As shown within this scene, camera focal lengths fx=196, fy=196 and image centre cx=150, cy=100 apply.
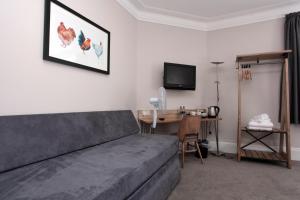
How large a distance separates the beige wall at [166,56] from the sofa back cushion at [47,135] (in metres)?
1.49

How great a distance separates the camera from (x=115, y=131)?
2383 millimetres

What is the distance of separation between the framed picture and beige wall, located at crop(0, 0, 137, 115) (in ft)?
0.20

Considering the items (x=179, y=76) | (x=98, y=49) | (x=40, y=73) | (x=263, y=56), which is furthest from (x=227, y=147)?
(x=40, y=73)

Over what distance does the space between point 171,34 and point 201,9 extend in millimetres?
699

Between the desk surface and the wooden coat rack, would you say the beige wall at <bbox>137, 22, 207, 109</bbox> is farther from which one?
the wooden coat rack

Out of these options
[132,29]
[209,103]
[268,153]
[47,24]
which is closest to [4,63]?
[47,24]

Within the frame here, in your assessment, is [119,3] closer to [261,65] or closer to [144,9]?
[144,9]

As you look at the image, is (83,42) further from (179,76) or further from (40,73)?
(179,76)

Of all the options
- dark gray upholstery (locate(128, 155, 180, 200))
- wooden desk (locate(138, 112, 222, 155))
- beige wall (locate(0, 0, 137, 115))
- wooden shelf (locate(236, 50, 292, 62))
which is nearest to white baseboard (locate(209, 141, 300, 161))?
wooden desk (locate(138, 112, 222, 155))

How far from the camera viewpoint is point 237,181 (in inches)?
96.1

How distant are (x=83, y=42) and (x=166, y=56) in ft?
6.40

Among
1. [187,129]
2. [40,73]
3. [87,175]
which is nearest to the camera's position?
[87,175]

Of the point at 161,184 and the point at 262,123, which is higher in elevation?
the point at 262,123

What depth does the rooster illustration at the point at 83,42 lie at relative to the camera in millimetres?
2195
